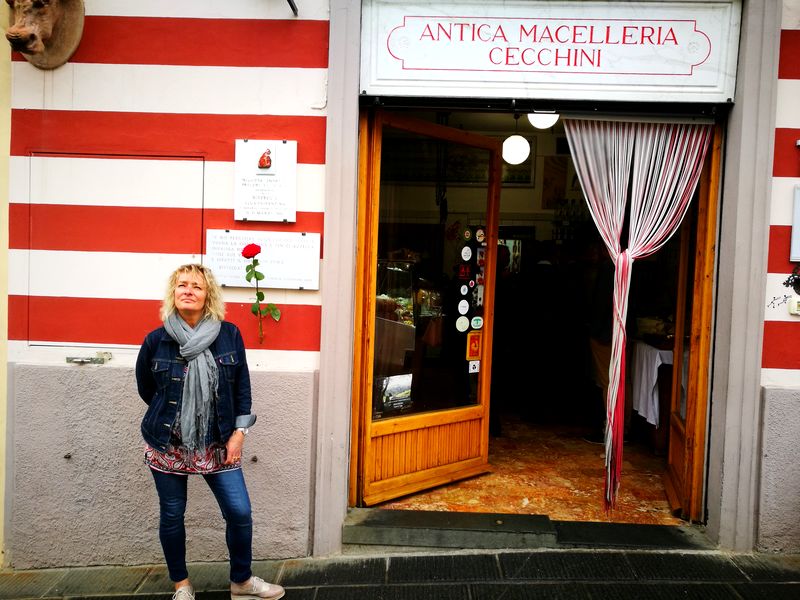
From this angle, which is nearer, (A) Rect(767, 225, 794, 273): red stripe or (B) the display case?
(A) Rect(767, 225, 794, 273): red stripe

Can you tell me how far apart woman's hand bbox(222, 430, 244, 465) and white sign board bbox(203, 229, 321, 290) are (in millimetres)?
980

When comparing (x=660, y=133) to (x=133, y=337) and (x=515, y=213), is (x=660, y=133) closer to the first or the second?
(x=133, y=337)

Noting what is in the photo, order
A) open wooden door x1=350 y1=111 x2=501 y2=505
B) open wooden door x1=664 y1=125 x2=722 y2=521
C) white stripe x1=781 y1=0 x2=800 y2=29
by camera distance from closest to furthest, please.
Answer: white stripe x1=781 y1=0 x2=800 y2=29, open wooden door x1=664 y1=125 x2=722 y2=521, open wooden door x1=350 y1=111 x2=501 y2=505

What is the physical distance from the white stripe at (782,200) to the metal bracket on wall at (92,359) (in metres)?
4.02

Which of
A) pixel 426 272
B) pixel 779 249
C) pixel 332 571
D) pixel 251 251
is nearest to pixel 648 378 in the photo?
pixel 779 249

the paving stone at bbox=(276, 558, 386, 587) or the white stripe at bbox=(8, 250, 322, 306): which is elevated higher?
the white stripe at bbox=(8, 250, 322, 306)

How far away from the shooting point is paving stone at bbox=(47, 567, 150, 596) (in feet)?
11.6

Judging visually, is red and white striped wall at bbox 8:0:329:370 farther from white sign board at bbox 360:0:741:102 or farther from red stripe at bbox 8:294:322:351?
white sign board at bbox 360:0:741:102

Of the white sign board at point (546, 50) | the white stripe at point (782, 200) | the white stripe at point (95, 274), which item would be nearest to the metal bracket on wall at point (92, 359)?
the white stripe at point (95, 274)

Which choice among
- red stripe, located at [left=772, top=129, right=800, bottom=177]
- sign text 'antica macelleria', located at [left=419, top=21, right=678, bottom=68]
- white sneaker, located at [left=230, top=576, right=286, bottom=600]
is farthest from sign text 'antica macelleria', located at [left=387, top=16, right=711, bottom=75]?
white sneaker, located at [left=230, top=576, right=286, bottom=600]

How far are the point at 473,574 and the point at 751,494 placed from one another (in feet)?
5.63

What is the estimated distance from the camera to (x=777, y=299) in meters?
3.66

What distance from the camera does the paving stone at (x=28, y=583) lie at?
3527 millimetres

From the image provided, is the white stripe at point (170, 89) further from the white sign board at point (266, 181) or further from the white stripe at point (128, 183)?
the white stripe at point (128, 183)
